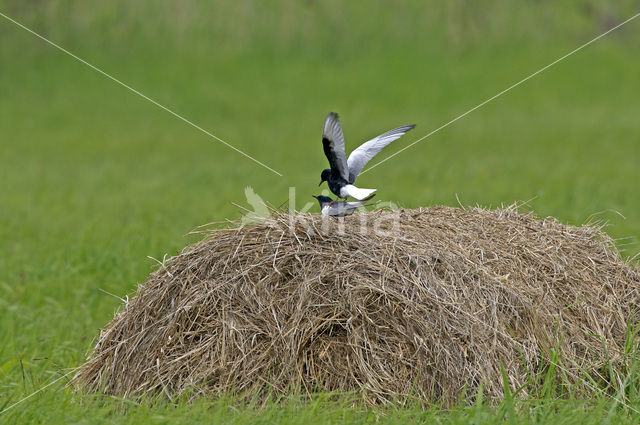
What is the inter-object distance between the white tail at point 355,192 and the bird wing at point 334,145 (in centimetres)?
11

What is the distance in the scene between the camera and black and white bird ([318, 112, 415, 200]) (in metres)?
4.43

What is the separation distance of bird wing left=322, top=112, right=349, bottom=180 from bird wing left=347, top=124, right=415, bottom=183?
127 millimetres

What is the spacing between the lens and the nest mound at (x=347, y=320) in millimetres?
4211

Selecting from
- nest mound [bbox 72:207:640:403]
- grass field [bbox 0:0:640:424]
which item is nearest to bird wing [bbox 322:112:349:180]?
nest mound [bbox 72:207:640:403]

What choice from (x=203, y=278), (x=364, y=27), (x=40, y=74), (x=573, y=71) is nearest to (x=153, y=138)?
(x=40, y=74)

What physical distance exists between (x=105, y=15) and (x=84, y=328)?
27074 mm

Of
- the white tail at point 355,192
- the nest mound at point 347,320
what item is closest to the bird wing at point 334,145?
the white tail at point 355,192

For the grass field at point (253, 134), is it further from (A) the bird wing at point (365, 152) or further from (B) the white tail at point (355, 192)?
(A) the bird wing at point (365, 152)

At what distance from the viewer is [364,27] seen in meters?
33.1

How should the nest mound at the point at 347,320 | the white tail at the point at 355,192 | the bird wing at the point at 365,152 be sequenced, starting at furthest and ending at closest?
the bird wing at the point at 365,152, the white tail at the point at 355,192, the nest mound at the point at 347,320

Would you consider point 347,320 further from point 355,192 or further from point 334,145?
point 334,145

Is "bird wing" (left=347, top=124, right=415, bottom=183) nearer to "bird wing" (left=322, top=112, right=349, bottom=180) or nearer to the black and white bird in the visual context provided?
the black and white bird

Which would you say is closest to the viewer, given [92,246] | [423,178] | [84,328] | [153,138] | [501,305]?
[501,305]

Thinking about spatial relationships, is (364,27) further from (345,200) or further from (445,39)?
(345,200)
